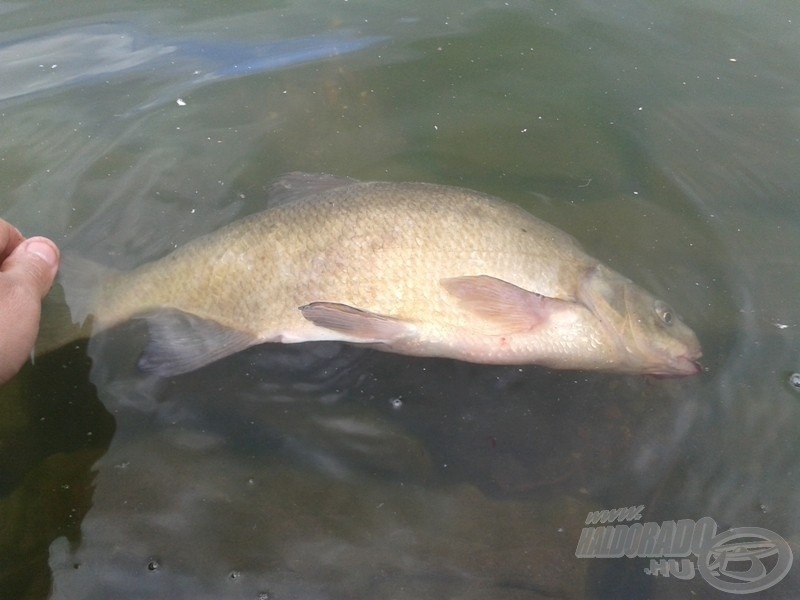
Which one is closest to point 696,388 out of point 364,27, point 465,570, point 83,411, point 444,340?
point 444,340

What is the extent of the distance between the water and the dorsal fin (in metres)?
0.50

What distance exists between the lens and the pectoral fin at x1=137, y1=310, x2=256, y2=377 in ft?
9.01

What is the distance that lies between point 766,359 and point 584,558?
131 cm

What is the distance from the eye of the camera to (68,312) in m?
2.89

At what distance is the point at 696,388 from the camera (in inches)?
115

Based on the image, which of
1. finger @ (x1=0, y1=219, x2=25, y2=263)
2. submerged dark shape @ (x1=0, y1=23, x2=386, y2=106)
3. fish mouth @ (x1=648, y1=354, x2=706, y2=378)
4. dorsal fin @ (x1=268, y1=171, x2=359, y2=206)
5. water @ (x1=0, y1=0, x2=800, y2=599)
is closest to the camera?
water @ (x1=0, y1=0, x2=800, y2=599)

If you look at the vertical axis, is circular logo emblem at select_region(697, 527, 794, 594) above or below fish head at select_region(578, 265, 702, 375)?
below

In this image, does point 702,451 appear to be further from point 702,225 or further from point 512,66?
point 512,66

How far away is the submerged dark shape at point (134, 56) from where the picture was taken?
14.1 feet

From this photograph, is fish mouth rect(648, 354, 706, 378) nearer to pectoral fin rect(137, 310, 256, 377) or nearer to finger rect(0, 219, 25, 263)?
pectoral fin rect(137, 310, 256, 377)

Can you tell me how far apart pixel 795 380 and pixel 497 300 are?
140 centimetres

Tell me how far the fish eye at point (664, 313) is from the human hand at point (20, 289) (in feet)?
8.25

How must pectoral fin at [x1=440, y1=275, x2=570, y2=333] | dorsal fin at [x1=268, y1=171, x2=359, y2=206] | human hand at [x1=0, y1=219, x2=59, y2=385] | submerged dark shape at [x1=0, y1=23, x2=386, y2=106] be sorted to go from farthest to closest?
submerged dark shape at [x1=0, y1=23, x2=386, y2=106]
dorsal fin at [x1=268, y1=171, x2=359, y2=206]
pectoral fin at [x1=440, y1=275, x2=570, y2=333]
human hand at [x1=0, y1=219, x2=59, y2=385]

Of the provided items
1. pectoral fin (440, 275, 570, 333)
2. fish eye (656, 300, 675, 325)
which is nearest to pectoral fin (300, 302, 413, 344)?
pectoral fin (440, 275, 570, 333)
